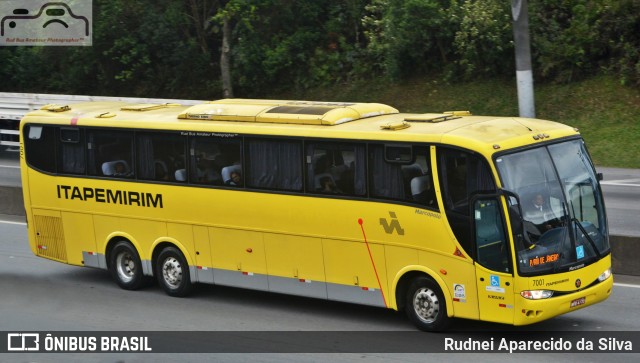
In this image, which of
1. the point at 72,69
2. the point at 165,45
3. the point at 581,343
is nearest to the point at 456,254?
the point at 581,343

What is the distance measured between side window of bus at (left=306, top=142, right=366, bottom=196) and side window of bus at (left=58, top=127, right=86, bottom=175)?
4497 mm

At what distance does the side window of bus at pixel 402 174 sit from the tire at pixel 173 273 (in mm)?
3760

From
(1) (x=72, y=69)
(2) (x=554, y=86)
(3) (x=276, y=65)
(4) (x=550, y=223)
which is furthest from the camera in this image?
(1) (x=72, y=69)

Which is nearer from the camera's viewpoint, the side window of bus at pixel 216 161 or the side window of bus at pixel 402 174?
the side window of bus at pixel 402 174

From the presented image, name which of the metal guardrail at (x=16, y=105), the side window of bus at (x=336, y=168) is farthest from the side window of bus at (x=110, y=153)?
the metal guardrail at (x=16, y=105)

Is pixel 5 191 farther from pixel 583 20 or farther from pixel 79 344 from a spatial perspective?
pixel 583 20

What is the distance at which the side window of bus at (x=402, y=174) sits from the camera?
12.4 meters

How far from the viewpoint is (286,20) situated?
1444 inches

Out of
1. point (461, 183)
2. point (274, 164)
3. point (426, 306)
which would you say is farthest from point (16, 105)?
point (461, 183)

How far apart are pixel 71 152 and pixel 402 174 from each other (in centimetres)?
625

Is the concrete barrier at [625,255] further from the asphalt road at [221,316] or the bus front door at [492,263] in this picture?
the bus front door at [492,263]

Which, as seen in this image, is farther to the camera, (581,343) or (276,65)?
(276,65)

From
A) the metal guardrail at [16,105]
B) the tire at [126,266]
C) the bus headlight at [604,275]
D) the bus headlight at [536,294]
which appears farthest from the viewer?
the metal guardrail at [16,105]

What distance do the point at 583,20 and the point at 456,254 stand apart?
21338 mm
